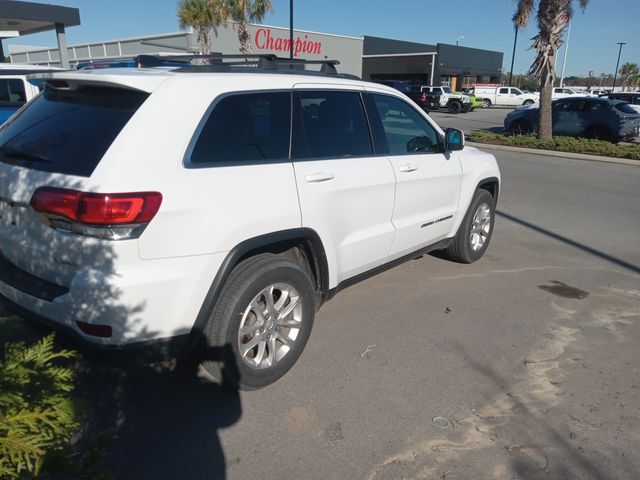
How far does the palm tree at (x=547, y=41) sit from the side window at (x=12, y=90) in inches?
558

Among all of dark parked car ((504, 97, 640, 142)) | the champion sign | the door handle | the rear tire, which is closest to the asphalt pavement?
the door handle

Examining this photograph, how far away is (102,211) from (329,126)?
5.68 ft

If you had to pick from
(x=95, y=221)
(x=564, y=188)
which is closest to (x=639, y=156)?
(x=564, y=188)

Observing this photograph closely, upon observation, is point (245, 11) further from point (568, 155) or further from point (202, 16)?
point (568, 155)

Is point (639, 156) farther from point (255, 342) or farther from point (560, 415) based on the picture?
point (255, 342)

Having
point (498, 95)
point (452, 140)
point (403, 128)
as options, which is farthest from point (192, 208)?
point (498, 95)

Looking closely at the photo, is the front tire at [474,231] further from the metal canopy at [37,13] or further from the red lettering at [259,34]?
the red lettering at [259,34]

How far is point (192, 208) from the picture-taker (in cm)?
253

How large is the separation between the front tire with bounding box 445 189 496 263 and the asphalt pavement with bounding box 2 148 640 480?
417 mm

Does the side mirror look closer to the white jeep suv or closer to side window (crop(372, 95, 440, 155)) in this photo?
side window (crop(372, 95, 440, 155))

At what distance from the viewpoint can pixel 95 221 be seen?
7.69ft

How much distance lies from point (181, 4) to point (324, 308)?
86.2 ft

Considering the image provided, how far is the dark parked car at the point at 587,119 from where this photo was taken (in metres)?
16.6

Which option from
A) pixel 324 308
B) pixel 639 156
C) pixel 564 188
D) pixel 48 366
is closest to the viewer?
pixel 48 366
